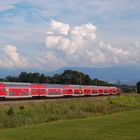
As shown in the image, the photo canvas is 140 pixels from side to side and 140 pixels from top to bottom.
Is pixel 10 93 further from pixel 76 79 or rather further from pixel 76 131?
pixel 76 79

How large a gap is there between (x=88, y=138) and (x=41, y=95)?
4826 centimetres

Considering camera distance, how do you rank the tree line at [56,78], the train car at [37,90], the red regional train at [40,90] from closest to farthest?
the red regional train at [40,90] → the train car at [37,90] → the tree line at [56,78]

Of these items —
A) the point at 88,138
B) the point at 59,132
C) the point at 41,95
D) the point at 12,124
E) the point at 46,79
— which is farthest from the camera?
the point at 46,79

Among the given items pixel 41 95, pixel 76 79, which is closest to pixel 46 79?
pixel 76 79

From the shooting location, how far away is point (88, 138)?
1973 centimetres

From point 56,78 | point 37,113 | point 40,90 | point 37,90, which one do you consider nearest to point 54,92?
point 40,90

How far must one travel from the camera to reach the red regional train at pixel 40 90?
55.9 m

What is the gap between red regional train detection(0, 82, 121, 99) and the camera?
55922mm

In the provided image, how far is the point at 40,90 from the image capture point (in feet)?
220

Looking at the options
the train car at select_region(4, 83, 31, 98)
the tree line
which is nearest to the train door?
the train car at select_region(4, 83, 31, 98)

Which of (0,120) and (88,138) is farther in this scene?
(0,120)

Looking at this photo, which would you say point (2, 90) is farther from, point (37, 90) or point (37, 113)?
point (37, 113)

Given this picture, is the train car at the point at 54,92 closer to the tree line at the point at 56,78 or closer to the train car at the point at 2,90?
Answer: the train car at the point at 2,90

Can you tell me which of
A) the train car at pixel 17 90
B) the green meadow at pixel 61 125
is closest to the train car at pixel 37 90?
the train car at pixel 17 90
